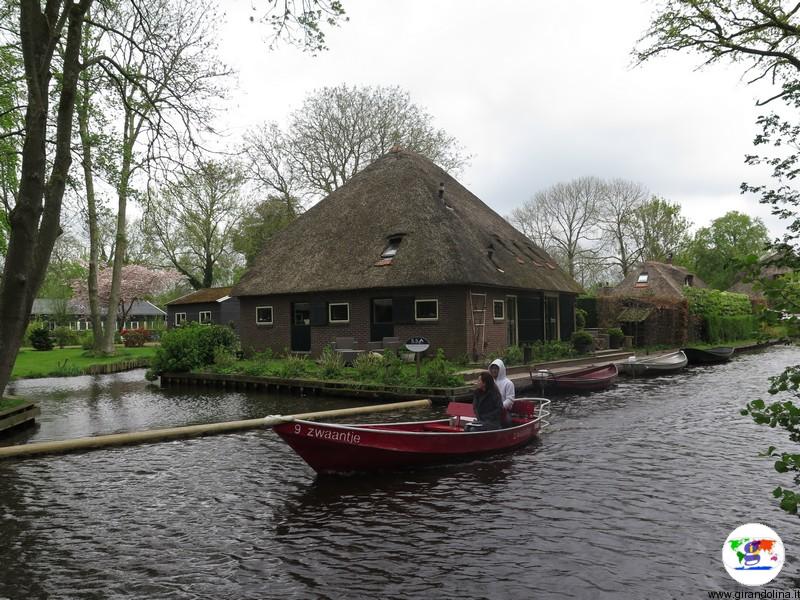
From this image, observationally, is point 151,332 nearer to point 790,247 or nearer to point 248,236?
point 248,236

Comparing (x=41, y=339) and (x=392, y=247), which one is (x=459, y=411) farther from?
(x=41, y=339)

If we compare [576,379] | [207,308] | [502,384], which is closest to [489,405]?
[502,384]

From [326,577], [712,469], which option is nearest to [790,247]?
[326,577]

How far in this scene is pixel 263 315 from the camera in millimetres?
28406

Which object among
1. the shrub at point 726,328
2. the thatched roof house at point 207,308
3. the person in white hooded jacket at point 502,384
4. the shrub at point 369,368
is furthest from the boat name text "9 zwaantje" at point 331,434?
the shrub at point 726,328

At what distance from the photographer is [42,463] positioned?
37.3ft

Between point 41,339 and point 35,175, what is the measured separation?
123ft

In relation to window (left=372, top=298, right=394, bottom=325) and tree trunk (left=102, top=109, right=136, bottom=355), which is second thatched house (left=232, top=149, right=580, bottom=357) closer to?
window (left=372, top=298, right=394, bottom=325)

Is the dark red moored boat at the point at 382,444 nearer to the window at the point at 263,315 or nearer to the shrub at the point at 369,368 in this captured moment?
the shrub at the point at 369,368

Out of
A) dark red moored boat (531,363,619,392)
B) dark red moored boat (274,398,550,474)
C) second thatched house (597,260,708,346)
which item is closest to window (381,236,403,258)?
dark red moored boat (531,363,619,392)

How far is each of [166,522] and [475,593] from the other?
4.57 metres

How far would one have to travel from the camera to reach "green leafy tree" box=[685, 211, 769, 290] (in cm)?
5862

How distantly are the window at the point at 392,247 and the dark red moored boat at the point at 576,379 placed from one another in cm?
827
